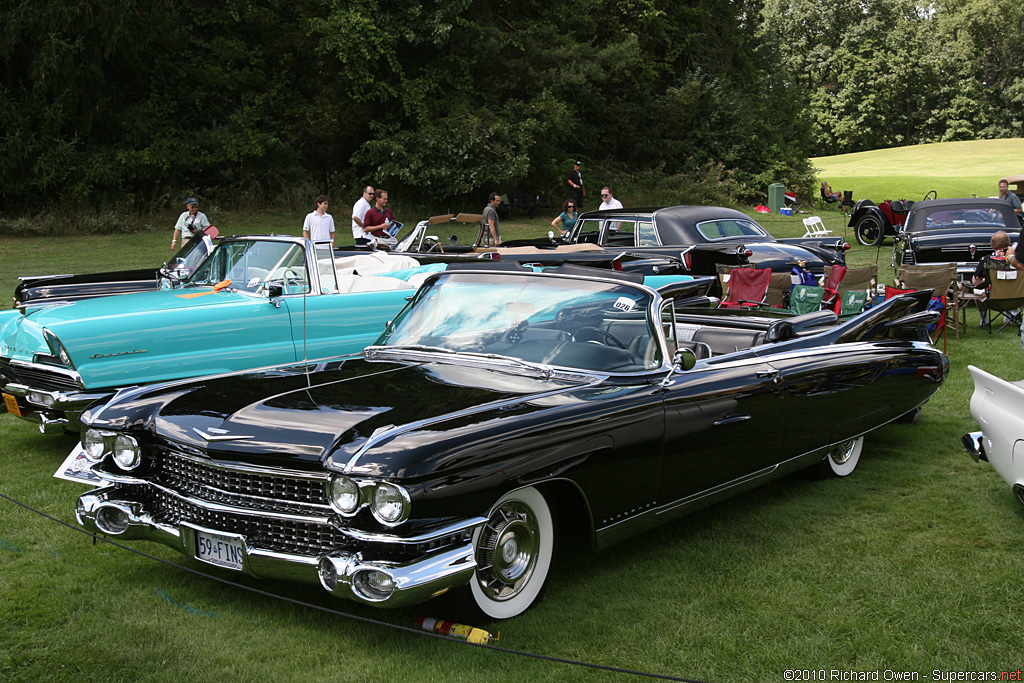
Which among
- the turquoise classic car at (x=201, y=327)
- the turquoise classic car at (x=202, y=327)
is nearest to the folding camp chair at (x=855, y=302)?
the turquoise classic car at (x=202, y=327)

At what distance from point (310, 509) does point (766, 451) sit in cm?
262

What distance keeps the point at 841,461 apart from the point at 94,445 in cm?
453

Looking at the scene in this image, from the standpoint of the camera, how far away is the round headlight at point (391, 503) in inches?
133

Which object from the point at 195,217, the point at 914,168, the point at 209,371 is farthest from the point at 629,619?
the point at 914,168

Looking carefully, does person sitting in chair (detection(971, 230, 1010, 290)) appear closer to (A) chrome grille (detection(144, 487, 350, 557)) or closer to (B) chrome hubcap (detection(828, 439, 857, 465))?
(B) chrome hubcap (detection(828, 439, 857, 465))

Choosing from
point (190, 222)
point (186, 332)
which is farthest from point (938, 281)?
point (190, 222)

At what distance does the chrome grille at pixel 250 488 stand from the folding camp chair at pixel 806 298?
26.2 feet

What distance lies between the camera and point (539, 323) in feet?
15.8

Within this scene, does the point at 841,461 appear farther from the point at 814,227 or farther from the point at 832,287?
the point at 814,227

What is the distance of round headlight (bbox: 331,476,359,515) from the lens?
11.3ft

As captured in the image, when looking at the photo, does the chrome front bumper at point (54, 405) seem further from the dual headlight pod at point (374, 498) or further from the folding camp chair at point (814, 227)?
the folding camp chair at point (814, 227)

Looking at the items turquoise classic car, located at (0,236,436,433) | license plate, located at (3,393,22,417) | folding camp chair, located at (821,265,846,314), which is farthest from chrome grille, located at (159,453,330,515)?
folding camp chair, located at (821,265,846,314)

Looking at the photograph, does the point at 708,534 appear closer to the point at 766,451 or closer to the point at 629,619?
the point at 766,451

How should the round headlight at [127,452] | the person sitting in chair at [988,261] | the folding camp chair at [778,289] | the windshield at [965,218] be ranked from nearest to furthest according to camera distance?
the round headlight at [127,452] < the person sitting in chair at [988,261] < the folding camp chair at [778,289] < the windshield at [965,218]
